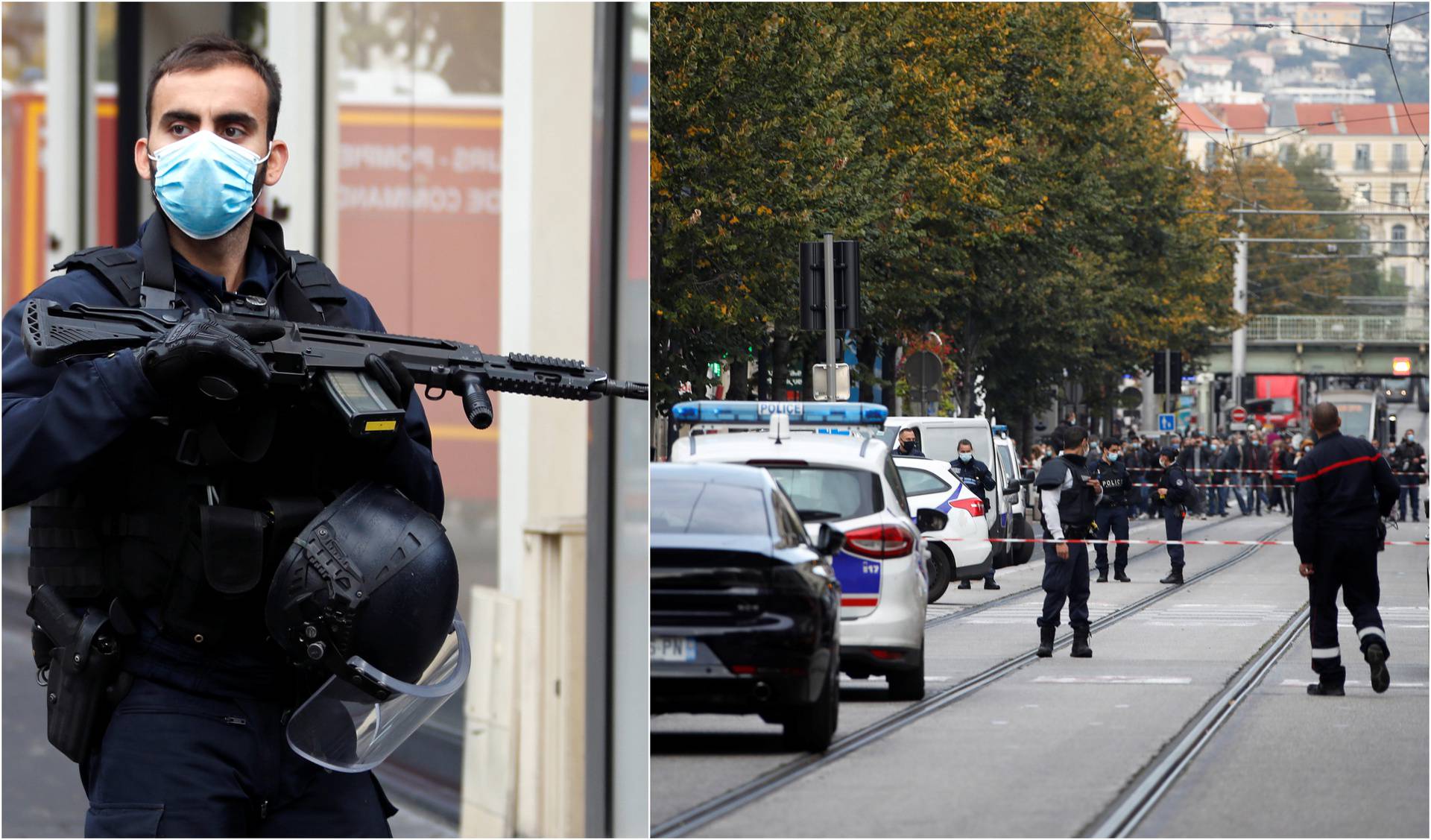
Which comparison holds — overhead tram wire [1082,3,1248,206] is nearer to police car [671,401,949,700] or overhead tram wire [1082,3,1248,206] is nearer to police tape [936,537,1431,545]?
police tape [936,537,1431,545]

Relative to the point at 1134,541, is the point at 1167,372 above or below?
above

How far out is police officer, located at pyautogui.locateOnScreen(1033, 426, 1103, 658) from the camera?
7.15 meters

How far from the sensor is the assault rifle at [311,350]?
297 centimetres

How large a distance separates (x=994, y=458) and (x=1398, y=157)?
1.87m

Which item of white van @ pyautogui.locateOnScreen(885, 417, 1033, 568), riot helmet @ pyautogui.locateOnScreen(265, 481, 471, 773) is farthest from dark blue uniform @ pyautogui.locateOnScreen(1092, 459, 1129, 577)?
riot helmet @ pyautogui.locateOnScreen(265, 481, 471, 773)

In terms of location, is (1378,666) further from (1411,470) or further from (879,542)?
(879,542)

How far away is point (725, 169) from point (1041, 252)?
1485mm

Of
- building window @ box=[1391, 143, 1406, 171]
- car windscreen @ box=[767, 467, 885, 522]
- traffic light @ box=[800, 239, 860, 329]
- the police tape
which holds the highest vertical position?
building window @ box=[1391, 143, 1406, 171]

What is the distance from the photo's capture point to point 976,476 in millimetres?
7418

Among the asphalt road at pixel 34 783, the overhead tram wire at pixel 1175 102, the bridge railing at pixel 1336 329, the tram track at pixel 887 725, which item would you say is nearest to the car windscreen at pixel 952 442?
the tram track at pixel 887 725

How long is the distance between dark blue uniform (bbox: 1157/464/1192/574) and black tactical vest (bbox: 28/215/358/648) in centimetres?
460

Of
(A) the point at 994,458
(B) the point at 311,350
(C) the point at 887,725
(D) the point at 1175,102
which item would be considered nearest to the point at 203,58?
(B) the point at 311,350

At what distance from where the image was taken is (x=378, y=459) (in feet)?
10.3

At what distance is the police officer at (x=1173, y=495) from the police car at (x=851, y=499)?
3.06 feet
